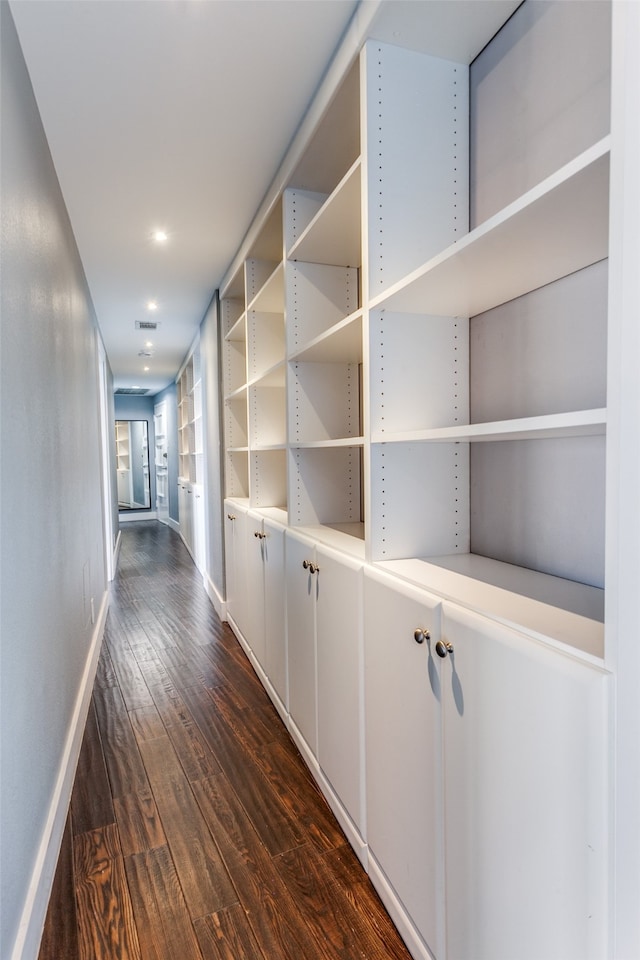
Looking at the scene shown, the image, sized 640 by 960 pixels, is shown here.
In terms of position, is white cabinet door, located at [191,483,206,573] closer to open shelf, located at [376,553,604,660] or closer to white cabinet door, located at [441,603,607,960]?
open shelf, located at [376,553,604,660]

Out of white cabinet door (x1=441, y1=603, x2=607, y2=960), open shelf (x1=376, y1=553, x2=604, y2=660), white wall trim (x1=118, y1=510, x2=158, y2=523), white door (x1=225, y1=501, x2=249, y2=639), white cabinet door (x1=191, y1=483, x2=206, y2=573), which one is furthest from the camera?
white wall trim (x1=118, y1=510, x2=158, y2=523)

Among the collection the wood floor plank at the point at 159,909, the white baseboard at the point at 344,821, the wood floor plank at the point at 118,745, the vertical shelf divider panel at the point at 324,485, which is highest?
the vertical shelf divider panel at the point at 324,485

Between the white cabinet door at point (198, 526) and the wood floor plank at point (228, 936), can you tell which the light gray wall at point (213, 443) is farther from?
the wood floor plank at point (228, 936)

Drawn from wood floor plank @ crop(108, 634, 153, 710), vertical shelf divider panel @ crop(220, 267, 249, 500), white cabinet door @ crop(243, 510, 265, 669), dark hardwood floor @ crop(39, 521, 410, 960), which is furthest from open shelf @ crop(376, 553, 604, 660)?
vertical shelf divider panel @ crop(220, 267, 249, 500)

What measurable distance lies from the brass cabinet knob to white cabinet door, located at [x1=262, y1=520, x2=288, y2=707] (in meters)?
1.17

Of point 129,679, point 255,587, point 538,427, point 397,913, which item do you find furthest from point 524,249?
point 129,679

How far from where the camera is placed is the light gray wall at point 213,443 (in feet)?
12.6

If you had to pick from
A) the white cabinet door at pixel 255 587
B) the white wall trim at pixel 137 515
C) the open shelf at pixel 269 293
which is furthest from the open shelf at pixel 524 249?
the white wall trim at pixel 137 515

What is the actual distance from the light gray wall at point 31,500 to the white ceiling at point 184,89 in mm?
118

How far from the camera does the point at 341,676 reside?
1553 millimetres

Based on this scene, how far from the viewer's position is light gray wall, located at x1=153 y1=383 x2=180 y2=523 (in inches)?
323

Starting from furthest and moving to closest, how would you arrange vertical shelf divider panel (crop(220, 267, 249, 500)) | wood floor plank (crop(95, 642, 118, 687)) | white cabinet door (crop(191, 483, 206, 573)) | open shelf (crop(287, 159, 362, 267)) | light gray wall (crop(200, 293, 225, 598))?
white cabinet door (crop(191, 483, 206, 573)) → light gray wall (crop(200, 293, 225, 598)) → vertical shelf divider panel (crop(220, 267, 249, 500)) → wood floor plank (crop(95, 642, 118, 687)) → open shelf (crop(287, 159, 362, 267))

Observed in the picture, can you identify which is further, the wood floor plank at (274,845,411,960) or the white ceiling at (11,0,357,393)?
the white ceiling at (11,0,357,393)

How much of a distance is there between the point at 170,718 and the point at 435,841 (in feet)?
5.29
